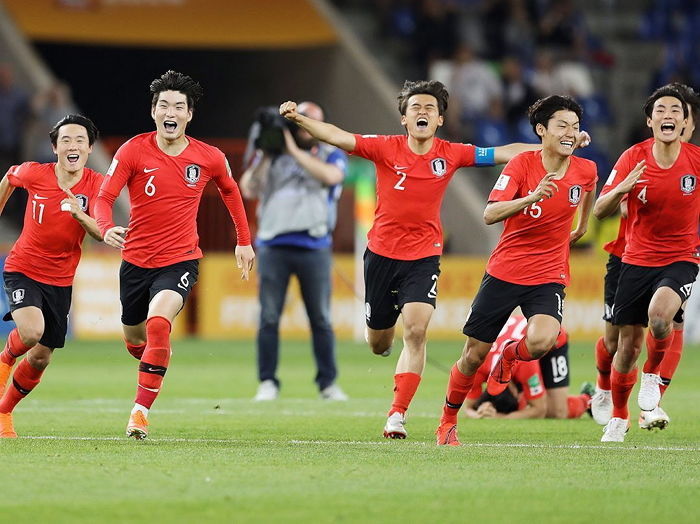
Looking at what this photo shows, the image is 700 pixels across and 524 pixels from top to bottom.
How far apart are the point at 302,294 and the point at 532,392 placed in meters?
3.00

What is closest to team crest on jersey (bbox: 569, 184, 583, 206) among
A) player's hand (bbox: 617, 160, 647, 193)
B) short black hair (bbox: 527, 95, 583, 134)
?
player's hand (bbox: 617, 160, 647, 193)

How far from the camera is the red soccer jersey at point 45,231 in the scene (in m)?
10.0

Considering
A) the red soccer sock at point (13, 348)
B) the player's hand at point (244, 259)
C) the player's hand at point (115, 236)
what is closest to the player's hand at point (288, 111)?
the player's hand at point (244, 259)

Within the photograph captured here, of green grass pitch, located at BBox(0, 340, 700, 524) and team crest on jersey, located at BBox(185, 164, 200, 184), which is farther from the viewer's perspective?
team crest on jersey, located at BBox(185, 164, 200, 184)

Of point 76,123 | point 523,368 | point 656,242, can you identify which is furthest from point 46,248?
point 656,242

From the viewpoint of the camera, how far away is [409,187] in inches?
412

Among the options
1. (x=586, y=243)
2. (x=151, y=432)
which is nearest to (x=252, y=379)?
(x=151, y=432)

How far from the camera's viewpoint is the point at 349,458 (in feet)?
28.4

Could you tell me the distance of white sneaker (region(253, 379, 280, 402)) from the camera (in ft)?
44.9

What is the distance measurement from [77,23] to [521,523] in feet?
71.1

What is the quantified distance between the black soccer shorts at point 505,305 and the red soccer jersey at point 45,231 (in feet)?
8.94

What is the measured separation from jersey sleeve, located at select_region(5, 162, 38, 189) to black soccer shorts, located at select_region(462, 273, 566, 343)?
3.09 m

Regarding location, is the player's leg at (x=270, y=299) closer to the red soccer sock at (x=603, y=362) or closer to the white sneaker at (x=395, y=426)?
the red soccer sock at (x=603, y=362)

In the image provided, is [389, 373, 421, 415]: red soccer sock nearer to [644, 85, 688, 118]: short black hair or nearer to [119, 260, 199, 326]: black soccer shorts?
[119, 260, 199, 326]: black soccer shorts
